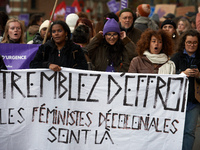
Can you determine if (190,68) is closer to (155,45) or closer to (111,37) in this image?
(155,45)

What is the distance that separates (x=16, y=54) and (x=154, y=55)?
2.50 meters

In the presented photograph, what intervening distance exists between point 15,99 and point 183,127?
205 cm

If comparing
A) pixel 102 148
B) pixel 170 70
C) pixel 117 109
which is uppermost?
pixel 170 70

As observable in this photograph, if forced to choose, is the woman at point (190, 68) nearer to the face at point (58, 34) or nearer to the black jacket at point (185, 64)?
the black jacket at point (185, 64)

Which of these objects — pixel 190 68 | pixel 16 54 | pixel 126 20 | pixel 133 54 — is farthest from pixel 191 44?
pixel 16 54

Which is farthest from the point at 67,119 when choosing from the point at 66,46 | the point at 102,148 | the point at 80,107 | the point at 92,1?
the point at 92,1

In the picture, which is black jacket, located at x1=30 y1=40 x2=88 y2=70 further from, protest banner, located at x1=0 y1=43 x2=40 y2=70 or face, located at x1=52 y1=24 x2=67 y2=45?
protest banner, located at x1=0 y1=43 x2=40 y2=70

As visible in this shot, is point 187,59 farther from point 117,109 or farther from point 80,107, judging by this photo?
point 80,107

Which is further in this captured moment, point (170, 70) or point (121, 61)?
point (121, 61)

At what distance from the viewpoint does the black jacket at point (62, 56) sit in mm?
5617

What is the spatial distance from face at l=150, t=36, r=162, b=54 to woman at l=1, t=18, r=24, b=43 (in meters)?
2.45

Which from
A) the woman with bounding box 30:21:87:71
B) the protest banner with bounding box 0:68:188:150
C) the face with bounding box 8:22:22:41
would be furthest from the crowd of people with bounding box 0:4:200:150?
the face with bounding box 8:22:22:41

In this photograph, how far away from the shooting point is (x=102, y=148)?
5.46 meters

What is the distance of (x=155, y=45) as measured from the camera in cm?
552
